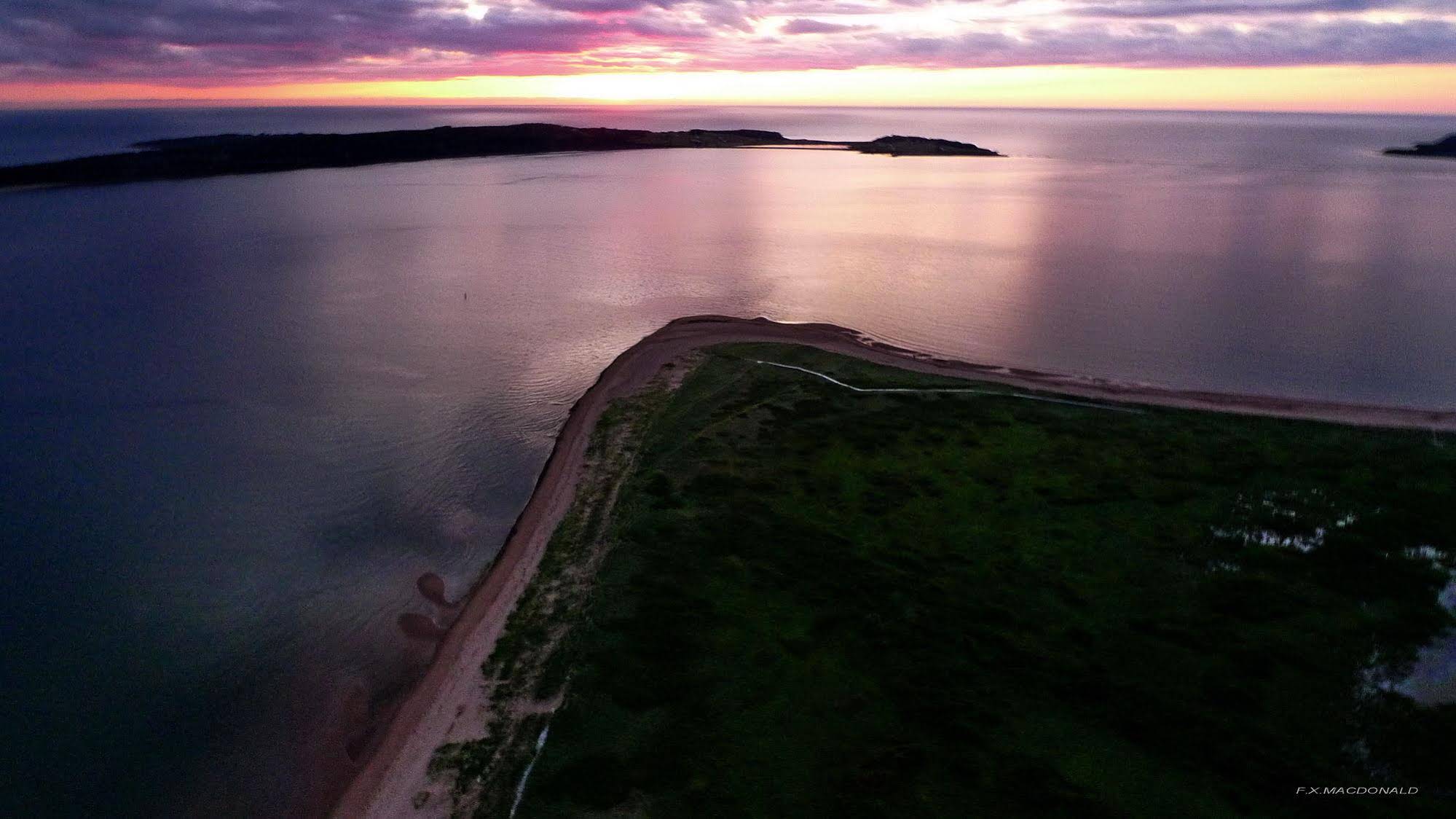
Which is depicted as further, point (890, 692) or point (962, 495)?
point (962, 495)

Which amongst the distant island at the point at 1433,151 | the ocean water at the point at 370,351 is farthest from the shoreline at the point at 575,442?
the distant island at the point at 1433,151

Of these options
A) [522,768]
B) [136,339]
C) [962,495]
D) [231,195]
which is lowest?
[522,768]

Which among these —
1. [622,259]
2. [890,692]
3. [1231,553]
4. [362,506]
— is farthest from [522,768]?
[622,259]

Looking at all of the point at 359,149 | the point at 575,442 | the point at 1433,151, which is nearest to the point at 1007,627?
the point at 575,442

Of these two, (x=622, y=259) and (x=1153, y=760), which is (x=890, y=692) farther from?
(x=622, y=259)

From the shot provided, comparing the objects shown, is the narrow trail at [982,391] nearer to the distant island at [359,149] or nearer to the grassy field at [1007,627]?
the grassy field at [1007,627]

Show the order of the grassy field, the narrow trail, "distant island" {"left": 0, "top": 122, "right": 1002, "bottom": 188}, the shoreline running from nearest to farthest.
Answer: the grassy field < the shoreline < the narrow trail < "distant island" {"left": 0, "top": 122, "right": 1002, "bottom": 188}

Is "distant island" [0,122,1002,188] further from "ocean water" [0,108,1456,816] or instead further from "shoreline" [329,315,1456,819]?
"shoreline" [329,315,1456,819]

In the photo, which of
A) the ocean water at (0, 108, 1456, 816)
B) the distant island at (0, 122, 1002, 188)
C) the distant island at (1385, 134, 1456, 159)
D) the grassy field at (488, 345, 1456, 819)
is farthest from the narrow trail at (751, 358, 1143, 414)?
the distant island at (1385, 134, 1456, 159)
